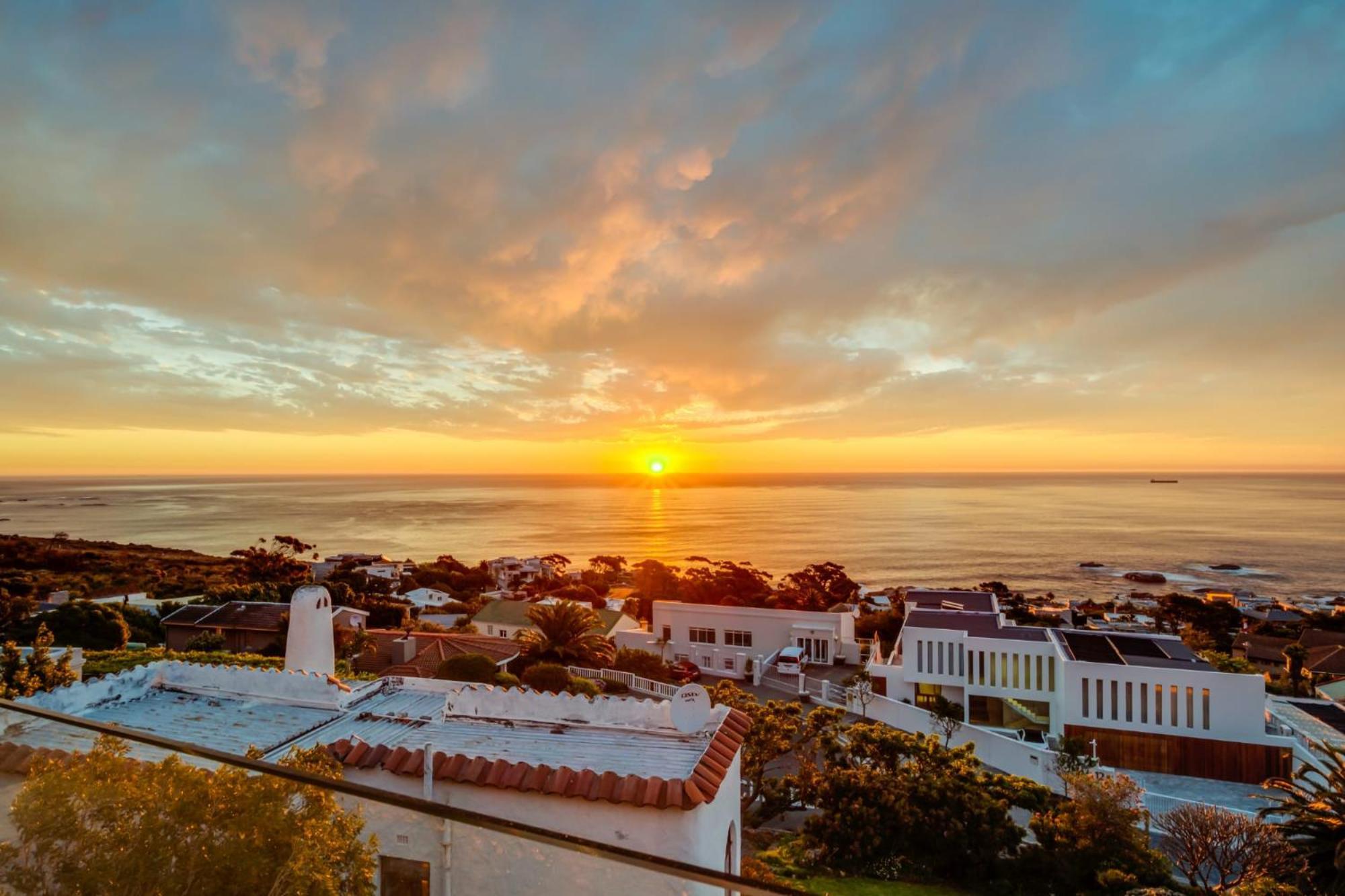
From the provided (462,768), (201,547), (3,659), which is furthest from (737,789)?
(201,547)

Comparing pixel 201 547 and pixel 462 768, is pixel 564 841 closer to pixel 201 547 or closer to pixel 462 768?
pixel 462 768

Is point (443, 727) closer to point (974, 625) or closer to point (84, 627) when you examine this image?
point (974, 625)

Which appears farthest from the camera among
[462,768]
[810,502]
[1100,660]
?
[810,502]

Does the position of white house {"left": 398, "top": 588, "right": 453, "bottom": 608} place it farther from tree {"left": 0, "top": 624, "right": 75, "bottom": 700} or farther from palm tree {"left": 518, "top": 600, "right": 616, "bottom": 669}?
tree {"left": 0, "top": 624, "right": 75, "bottom": 700}

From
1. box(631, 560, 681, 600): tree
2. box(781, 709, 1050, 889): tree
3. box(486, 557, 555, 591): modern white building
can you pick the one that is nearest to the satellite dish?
box(781, 709, 1050, 889): tree

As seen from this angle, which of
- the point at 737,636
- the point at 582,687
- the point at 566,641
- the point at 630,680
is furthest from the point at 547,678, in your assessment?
the point at 737,636

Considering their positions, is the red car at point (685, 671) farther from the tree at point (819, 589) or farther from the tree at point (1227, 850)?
the tree at point (1227, 850)

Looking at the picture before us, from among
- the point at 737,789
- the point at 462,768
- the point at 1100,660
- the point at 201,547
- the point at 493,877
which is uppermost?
the point at 493,877
